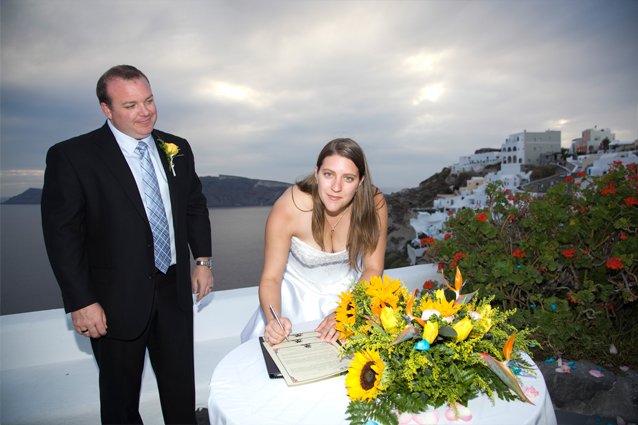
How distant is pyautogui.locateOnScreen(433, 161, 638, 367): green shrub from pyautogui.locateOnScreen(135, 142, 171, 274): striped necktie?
2.33 metres

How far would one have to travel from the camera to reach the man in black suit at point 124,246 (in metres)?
1.53

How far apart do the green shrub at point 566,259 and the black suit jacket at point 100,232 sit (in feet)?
8.02

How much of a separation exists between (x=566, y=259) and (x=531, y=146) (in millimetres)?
7532

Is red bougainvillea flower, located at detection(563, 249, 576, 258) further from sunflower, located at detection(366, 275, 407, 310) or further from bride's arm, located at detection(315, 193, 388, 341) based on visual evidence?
sunflower, located at detection(366, 275, 407, 310)

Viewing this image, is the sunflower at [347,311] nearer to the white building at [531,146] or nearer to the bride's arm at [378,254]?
the bride's arm at [378,254]

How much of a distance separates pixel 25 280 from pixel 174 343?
9.24ft

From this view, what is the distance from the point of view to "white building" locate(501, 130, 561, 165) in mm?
8703

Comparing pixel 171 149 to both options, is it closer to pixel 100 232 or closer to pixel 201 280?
pixel 100 232

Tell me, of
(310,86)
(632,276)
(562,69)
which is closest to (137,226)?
(632,276)

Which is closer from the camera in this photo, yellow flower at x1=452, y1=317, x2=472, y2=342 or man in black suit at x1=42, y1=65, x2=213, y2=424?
yellow flower at x1=452, y1=317, x2=472, y2=342

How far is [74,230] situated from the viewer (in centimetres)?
152

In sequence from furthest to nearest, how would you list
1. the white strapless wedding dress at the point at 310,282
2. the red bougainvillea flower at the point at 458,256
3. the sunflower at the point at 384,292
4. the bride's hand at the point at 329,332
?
the red bougainvillea flower at the point at 458,256, the white strapless wedding dress at the point at 310,282, the bride's hand at the point at 329,332, the sunflower at the point at 384,292

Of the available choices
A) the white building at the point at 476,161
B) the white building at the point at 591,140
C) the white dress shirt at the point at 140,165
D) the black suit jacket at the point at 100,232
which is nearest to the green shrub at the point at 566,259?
the white dress shirt at the point at 140,165

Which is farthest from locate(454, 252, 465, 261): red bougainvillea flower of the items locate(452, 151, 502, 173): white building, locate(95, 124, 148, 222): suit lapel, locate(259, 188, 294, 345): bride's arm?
locate(452, 151, 502, 173): white building
